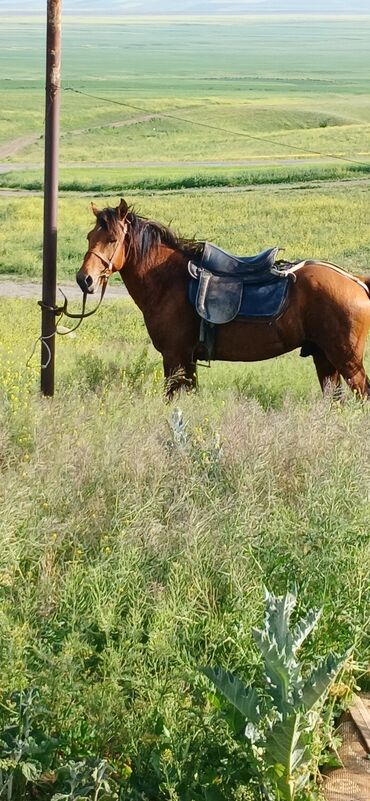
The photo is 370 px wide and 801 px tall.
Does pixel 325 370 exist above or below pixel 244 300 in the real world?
below

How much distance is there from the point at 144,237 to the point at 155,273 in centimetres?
31

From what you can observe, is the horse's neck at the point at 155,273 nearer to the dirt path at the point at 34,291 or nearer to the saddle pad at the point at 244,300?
the saddle pad at the point at 244,300

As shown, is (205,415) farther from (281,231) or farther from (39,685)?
(281,231)

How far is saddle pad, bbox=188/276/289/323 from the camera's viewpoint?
870cm

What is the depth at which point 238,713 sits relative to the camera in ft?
12.9

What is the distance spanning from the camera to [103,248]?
8641 mm

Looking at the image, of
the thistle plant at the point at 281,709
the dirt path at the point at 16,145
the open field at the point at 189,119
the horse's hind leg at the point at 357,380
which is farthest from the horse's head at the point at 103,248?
the dirt path at the point at 16,145

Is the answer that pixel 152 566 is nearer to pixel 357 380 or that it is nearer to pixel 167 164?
pixel 357 380

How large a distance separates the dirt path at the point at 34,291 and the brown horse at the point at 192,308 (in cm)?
1086

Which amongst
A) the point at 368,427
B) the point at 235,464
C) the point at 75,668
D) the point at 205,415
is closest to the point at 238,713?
the point at 75,668

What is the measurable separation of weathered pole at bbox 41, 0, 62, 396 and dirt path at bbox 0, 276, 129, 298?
11131mm

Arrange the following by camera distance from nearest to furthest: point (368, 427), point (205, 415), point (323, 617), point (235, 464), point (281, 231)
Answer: point (323, 617) < point (235, 464) < point (368, 427) < point (205, 415) < point (281, 231)

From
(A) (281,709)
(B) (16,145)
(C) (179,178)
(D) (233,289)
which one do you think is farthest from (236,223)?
(B) (16,145)

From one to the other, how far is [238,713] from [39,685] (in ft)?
2.61
